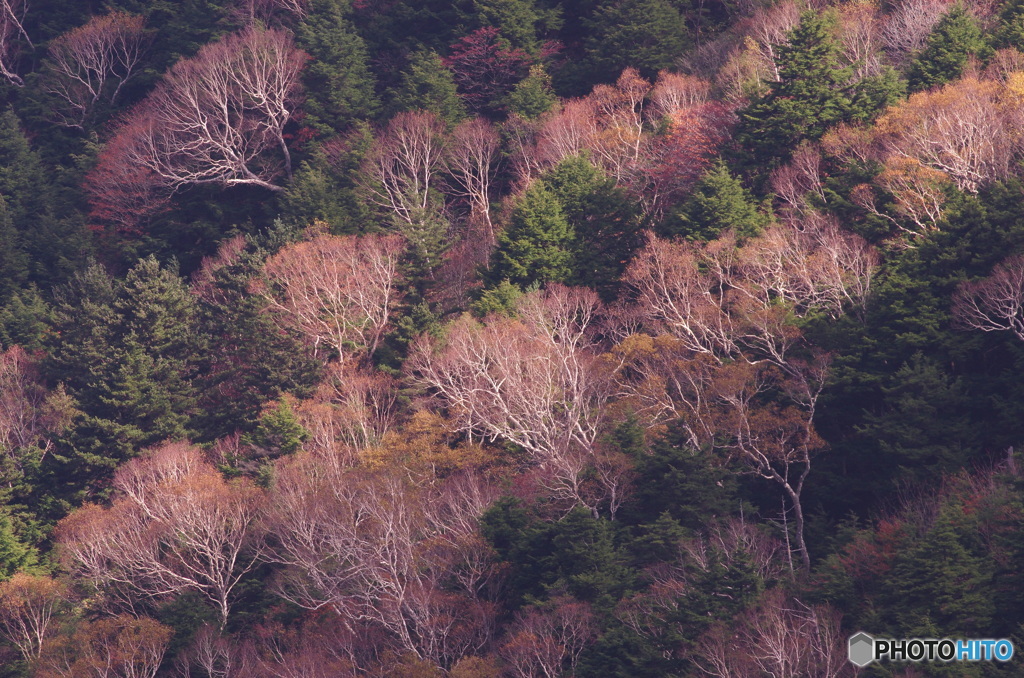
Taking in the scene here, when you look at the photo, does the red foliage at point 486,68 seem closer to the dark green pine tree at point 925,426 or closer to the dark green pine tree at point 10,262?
the dark green pine tree at point 10,262

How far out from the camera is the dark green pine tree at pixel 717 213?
44562mm

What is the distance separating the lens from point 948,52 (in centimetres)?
4734

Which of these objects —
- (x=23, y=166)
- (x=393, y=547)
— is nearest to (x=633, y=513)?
(x=393, y=547)

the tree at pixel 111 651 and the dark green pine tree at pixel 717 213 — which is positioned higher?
the dark green pine tree at pixel 717 213

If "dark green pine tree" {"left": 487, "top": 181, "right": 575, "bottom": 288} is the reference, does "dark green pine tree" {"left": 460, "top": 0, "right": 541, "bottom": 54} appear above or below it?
above

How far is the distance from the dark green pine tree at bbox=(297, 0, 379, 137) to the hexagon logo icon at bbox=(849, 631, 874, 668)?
39580mm

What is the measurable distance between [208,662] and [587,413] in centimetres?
1325

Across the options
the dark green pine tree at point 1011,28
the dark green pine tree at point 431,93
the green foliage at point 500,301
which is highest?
the dark green pine tree at point 1011,28

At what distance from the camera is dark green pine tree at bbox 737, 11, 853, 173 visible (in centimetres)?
4722

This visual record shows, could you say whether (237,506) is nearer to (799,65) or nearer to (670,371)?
(670,371)

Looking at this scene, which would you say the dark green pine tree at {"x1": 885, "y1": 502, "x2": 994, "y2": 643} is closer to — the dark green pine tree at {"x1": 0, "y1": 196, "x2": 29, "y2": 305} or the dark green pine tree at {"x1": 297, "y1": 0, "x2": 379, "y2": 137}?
the dark green pine tree at {"x1": 297, "y1": 0, "x2": 379, "y2": 137}

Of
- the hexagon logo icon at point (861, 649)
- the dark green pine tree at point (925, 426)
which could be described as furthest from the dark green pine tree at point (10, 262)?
the hexagon logo icon at point (861, 649)

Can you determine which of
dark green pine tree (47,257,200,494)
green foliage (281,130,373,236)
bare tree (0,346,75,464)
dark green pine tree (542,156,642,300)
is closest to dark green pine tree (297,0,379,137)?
green foliage (281,130,373,236)

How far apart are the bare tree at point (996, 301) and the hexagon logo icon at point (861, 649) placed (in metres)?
9.87
